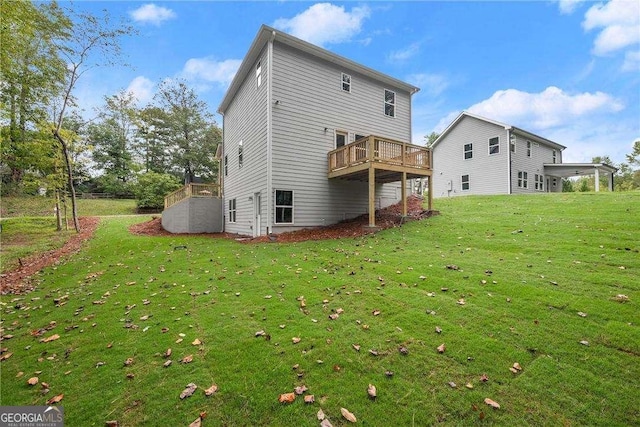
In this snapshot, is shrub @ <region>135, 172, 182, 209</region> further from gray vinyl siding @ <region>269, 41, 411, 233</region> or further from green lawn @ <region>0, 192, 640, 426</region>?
green lawn @ <region>0, 192, 640, 426</region>

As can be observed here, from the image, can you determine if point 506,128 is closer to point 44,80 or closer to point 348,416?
point 348,416

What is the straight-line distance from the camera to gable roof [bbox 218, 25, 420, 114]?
1162 cm

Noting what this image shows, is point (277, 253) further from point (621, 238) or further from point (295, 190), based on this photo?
point (621, 238)

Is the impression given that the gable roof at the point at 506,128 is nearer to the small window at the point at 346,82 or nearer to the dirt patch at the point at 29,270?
the small window at the point at 346,82

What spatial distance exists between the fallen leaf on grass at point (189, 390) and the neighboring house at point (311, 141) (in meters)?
8.93

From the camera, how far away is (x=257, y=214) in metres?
13.0

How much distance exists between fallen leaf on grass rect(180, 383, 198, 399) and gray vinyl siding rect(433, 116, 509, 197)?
75.9ft

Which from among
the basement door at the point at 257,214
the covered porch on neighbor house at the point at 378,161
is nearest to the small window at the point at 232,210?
the basement door at the point at 257,214

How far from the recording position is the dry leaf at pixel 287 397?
8.70ft

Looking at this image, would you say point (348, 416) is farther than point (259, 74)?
No

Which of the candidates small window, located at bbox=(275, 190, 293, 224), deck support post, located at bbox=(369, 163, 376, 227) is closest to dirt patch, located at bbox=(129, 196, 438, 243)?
deck support post, located at bbox=(369, 163, 376, 227)

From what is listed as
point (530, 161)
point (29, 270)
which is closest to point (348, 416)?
point (29, 270)

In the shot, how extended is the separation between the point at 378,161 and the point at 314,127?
374 cm

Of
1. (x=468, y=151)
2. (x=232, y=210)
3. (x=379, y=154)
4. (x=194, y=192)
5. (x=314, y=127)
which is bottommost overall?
(x=232, y=210)
